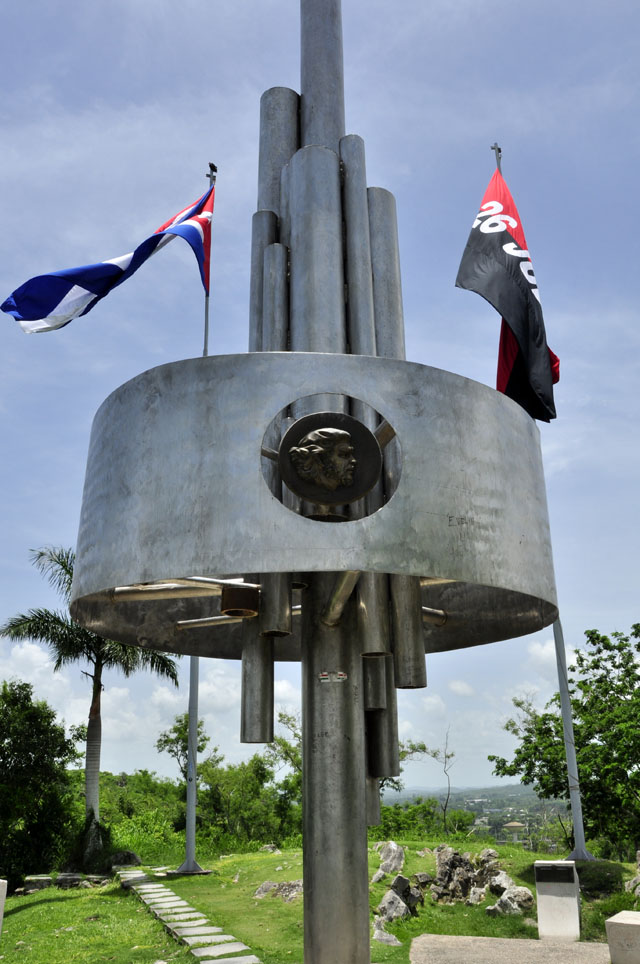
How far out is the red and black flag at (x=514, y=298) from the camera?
45.1ft

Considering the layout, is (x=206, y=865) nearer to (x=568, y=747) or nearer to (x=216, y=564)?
(x=568, y=747)

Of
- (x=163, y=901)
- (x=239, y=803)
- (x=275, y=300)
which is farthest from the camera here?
(x=239, y=803)

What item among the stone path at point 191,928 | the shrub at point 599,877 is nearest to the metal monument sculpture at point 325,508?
the stone path at point 191,928

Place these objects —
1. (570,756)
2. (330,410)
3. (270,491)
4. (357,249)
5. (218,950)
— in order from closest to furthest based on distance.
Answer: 1. (270,491)
2. (330,410)
3. (357,249)
4. (218,950)
5. (570,756)

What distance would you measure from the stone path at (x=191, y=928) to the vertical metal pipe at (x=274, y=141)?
12066 mm

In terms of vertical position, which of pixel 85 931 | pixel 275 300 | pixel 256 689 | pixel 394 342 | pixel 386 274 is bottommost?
pixel 85 931

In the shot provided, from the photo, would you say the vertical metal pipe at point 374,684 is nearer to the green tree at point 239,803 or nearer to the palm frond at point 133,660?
the palm frond at point 133,660

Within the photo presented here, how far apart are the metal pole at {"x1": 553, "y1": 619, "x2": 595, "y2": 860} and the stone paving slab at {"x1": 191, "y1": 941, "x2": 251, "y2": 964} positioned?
10.6 m

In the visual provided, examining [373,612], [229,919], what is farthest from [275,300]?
[229,919]

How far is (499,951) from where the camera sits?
14203 mm

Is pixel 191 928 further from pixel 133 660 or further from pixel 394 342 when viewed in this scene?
pixel 133 660

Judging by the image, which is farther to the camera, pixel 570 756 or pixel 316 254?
pixel 570 756

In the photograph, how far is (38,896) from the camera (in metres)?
23.2

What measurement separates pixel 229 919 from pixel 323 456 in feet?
40.2
